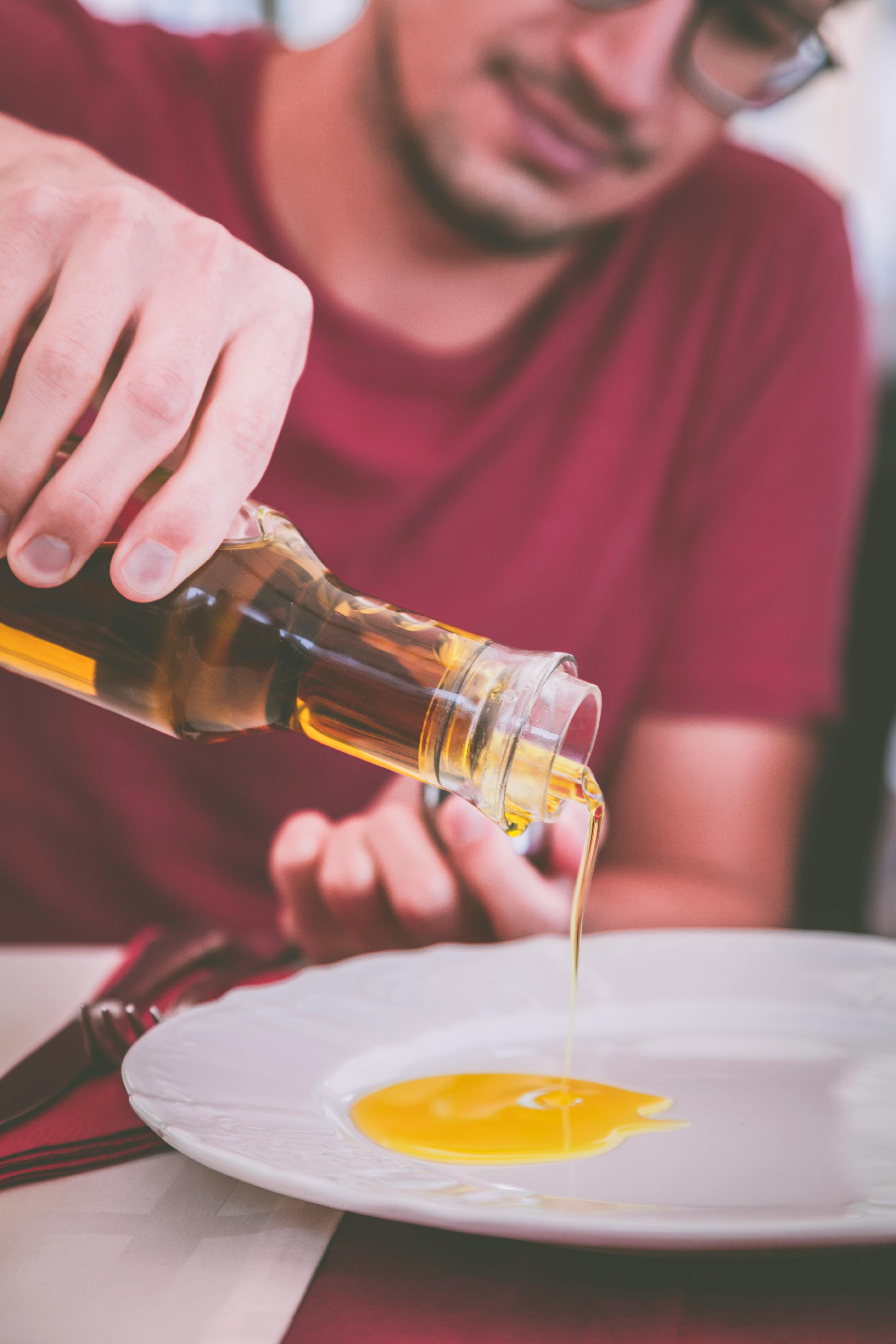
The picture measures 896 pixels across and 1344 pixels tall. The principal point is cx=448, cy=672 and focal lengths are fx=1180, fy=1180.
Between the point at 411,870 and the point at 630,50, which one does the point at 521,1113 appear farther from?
the point at 630,50

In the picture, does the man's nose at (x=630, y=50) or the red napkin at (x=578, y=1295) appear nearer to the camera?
the red napkin at (x=578, y=1295)

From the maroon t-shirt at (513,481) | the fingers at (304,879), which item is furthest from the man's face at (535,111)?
the fingers at (304,879)

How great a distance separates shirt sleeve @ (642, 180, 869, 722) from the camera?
3.95 ft

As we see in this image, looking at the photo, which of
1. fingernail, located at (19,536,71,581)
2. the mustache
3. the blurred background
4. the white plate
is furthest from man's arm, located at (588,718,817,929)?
fingernail, located at (19,536,71,581)

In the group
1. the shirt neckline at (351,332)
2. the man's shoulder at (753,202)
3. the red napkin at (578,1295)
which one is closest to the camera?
the red napkin at (578,1295)

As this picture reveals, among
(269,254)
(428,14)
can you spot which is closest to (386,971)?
(269,254)

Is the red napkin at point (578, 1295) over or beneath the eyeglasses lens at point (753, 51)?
beneath

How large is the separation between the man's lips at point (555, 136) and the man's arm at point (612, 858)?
0.55 meters

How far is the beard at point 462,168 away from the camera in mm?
1064

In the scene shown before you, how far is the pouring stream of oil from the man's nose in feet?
2.46

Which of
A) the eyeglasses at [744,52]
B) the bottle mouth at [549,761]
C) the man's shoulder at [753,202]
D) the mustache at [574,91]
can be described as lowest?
the bottle mouth at [549,761]

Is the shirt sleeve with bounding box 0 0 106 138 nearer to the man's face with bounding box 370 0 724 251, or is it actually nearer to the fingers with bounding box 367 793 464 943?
the man's face with bounding box 370 0 724 251

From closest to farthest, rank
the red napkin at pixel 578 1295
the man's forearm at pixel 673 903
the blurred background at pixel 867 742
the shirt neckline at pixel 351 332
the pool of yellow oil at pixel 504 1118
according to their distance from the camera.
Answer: the red napkin at pixel 578 1295, the pool of yellow oil at pixel 504 1118, the man's forearm at pixel 673 903, the shirt neckline at pixel 351 332, the blurred background at pixel 867 742

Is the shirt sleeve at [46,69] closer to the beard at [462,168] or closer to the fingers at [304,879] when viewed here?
the beard at [462,168]
